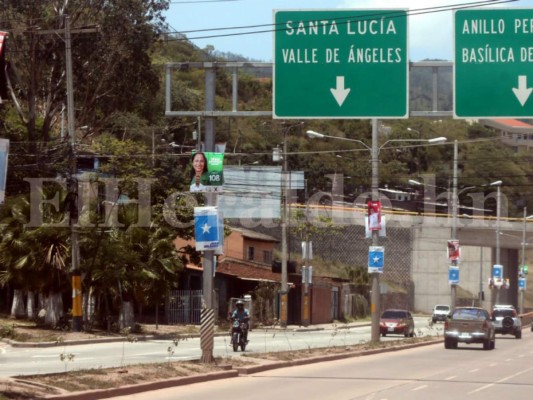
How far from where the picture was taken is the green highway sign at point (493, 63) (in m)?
21.5

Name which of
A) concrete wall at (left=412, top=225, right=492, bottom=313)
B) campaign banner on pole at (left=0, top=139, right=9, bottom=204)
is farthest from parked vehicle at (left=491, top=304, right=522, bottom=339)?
campaign banner on pole at (left=0, top=139, right=9, bottom=204)

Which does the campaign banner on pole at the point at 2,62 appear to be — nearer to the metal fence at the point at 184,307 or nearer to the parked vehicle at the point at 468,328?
the parked vehicle at the point at 468,328

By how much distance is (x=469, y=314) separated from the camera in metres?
39.2

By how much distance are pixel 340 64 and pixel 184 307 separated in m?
34.6

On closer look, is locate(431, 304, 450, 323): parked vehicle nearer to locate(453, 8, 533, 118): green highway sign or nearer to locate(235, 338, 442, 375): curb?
locate(235, 338, 442, 375): curb

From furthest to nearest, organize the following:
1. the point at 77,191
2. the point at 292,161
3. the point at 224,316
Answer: the point at 292,161 → the point at 224,316 → the point at 77,191

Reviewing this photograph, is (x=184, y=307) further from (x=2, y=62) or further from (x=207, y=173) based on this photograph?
(x=2, y=62)

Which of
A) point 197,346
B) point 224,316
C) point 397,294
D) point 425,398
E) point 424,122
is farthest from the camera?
point 424,122

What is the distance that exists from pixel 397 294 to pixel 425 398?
6543 centimetres

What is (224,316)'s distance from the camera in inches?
2343

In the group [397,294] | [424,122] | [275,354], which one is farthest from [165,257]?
[424,122]

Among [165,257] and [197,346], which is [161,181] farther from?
[197,346]

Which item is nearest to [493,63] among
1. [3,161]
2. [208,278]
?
[208,278]

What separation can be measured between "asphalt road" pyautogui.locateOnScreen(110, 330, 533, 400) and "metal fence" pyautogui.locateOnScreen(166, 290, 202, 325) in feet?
77.0
